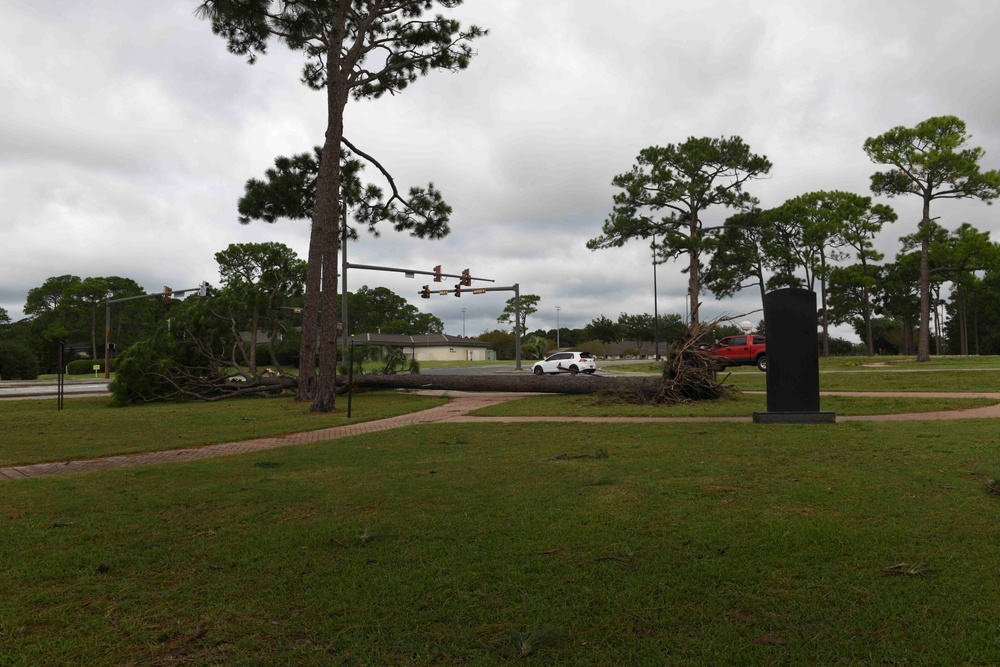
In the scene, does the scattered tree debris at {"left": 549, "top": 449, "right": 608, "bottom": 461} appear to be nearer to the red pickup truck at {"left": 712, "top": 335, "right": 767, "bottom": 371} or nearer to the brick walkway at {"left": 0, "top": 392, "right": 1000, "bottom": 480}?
the brick walkway at {"left": 0, "top": 392, "right": 1000, "bottom": 480}

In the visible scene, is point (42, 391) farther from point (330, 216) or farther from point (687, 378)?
point (687, 378)

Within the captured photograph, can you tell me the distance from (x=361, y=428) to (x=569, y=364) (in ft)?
81.7

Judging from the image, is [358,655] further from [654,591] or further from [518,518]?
[518,518]

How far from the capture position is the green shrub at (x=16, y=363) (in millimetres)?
40344

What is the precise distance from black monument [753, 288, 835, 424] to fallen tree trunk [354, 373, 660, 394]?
4.48 meters

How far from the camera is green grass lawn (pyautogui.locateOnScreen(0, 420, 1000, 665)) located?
264cm

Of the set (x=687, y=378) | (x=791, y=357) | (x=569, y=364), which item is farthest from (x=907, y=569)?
(x=569, y=364)

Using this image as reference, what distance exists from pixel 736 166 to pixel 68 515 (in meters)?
35.1

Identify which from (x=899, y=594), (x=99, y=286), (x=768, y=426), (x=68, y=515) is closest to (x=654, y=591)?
(x=899, y=594)

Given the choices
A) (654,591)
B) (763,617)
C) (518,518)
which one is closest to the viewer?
(763,617)

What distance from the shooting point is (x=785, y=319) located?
1078 centimetres

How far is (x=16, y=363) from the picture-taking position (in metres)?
40.9

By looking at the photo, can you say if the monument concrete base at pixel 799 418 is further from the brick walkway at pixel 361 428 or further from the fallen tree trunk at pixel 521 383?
the fallen tree trunk at pixel 521 383

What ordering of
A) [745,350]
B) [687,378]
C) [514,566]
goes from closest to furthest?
[514,566] → [687,378] → [745,350]
